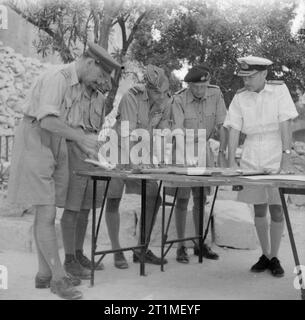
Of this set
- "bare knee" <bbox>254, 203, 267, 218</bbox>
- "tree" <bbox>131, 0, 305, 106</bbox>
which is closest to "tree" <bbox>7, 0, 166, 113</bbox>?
"tree" <bbox>131, 0, 305, 106</bbox>

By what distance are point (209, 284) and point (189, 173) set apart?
1070 mm

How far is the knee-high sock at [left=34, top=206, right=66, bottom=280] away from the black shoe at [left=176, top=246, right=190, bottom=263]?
1466 mm

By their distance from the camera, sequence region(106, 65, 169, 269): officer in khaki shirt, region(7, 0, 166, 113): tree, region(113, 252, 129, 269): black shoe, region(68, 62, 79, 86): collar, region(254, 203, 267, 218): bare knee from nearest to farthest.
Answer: region(68, 62, 79, 86): collar → region(254, 203, 267, 218): bare knee → region(106, 65, 169, 269): officer in khaki shirt → region(113, 252, 129, 269): black shoe → region(7, 0, 166, 113): tree

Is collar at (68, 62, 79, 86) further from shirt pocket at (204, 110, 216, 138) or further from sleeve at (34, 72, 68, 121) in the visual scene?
shirt pocket at (204, 110, 216, 138)

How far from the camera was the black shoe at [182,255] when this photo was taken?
511cm

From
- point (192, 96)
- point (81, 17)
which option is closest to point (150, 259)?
point (192, 96)

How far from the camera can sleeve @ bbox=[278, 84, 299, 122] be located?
445 cm

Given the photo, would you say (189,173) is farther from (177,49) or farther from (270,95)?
(177,49)

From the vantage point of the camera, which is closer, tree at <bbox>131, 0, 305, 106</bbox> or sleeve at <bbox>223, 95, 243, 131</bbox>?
sleeve at <bbox>223, 95, 243, 131</bbox>

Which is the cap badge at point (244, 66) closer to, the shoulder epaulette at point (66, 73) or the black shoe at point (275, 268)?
the shoulder epaulette at point (66, 73)

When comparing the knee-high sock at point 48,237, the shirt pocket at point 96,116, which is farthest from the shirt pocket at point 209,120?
the knee-high sock at point 48,237

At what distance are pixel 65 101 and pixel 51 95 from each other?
42cm

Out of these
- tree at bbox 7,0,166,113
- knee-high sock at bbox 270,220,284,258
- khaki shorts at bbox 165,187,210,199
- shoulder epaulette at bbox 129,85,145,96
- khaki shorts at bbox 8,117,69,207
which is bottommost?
knee-high sock at bbox 270,220,284,258

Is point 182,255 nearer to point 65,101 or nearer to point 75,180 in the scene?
point 75,180
